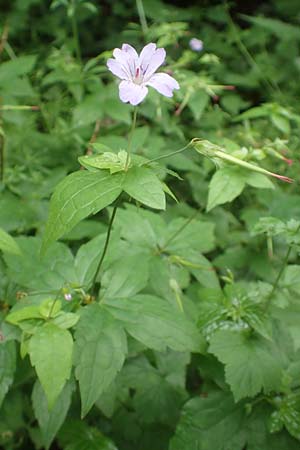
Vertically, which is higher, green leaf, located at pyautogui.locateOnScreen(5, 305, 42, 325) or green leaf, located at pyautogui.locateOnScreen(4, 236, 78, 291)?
green leaf, located at pyautogui.locateOnScreen(5, 305, 42, 325)

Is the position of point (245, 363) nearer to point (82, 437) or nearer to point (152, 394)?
Result: point (152, 394)

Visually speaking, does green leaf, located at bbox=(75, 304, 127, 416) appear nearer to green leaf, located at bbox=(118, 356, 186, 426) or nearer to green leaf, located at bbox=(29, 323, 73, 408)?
green leaf, located at bbox=(29, 323, 73, 408)

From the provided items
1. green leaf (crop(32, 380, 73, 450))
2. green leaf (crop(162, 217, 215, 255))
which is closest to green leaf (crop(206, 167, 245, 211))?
green leaf (crop(162, 217, 215, 255))

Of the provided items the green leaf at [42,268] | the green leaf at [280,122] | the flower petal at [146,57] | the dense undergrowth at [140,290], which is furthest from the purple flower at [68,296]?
the green leaf at [280,122]

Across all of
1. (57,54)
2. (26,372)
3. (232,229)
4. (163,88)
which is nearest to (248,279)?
(232,229)

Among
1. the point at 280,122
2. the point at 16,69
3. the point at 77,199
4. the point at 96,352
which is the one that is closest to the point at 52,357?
the point at 96,352

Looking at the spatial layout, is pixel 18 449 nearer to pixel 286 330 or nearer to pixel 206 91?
pixel 286 330
